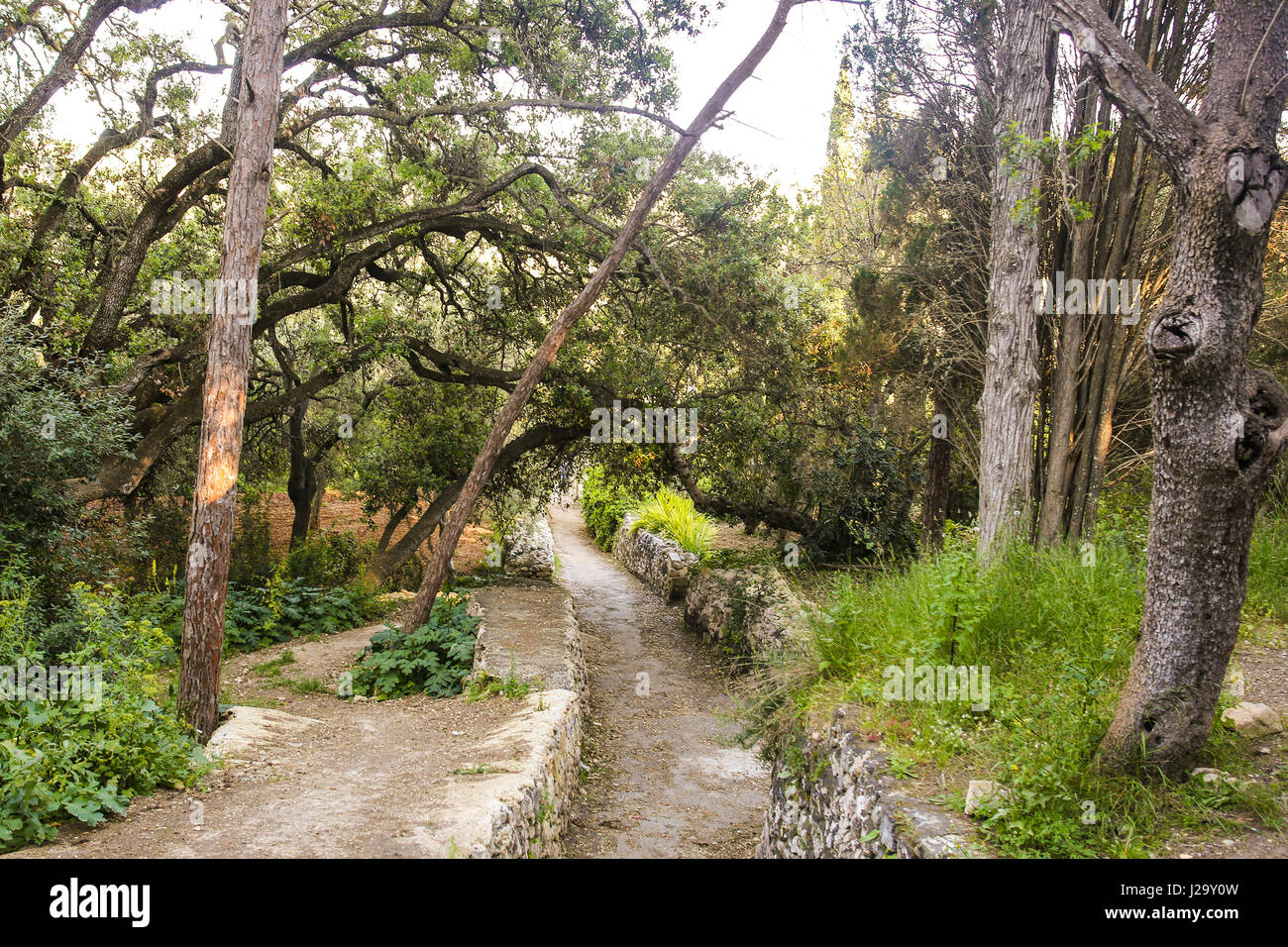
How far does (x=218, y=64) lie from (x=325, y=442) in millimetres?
6620

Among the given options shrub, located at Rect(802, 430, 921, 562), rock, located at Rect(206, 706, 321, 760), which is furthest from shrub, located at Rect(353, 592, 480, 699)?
shrub, located at Rect(802, 430, 921, 562)

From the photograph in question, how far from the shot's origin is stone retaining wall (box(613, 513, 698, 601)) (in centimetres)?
1536

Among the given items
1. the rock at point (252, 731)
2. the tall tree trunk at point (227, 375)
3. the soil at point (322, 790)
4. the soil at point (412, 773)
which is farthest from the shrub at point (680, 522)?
the tall tree trunk at point (227, 375)

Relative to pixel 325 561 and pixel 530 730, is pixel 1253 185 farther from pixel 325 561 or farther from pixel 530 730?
pixel 325 561

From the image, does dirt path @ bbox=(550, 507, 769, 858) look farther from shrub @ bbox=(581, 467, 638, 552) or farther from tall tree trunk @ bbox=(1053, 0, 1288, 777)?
shrub @ bbox=(581, 467, 638, 552)

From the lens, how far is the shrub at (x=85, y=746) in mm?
4051

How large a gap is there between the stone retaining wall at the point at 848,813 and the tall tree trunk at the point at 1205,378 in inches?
35.3

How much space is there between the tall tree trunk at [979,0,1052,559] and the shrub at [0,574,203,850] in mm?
6895

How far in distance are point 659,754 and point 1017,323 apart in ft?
18.5
